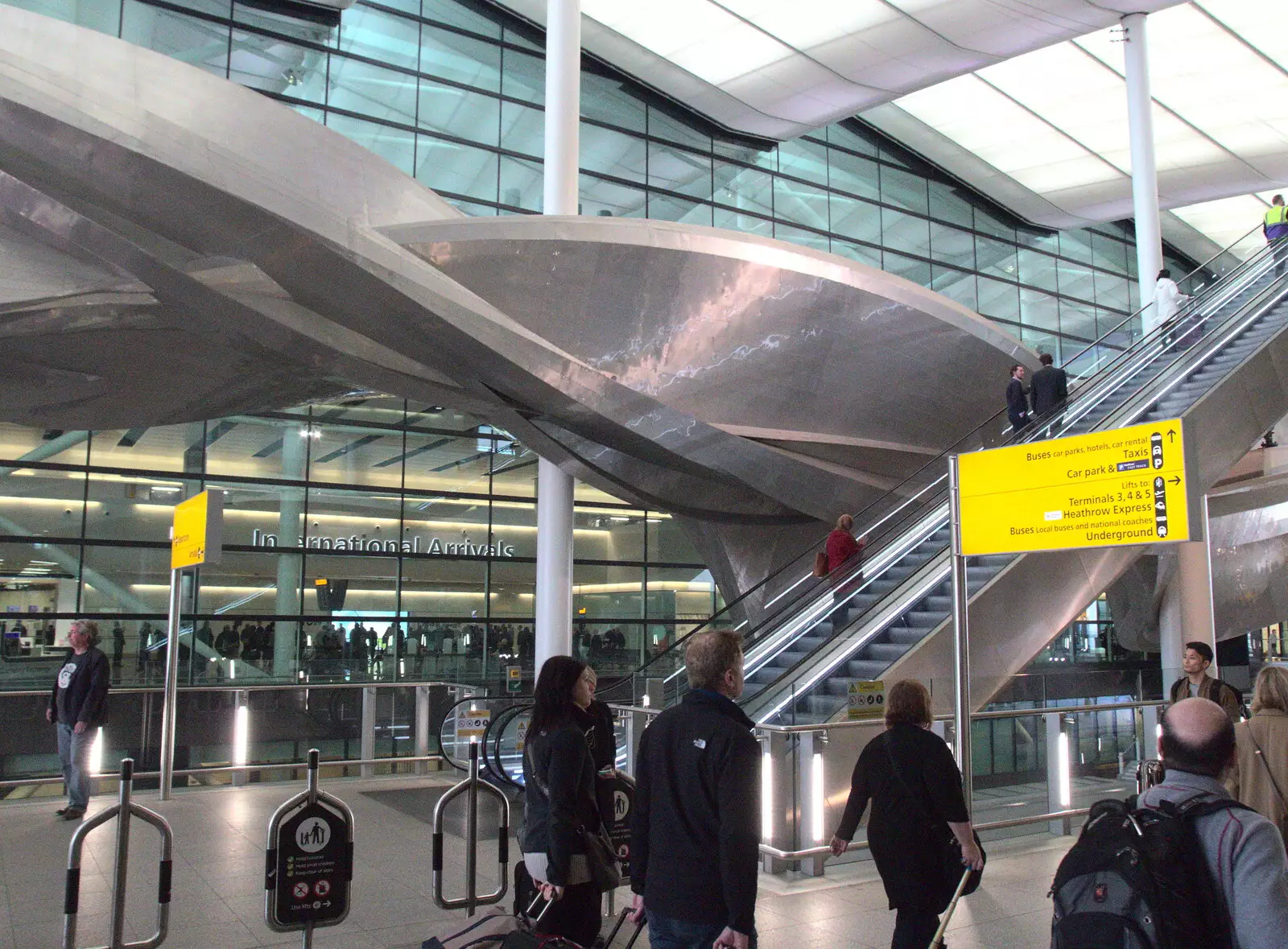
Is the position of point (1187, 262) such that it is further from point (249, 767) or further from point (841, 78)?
point (249, 767)

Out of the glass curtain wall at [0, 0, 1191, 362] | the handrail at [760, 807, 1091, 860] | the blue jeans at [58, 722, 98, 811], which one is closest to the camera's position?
the handrail at [760, 807, 1091, 860]

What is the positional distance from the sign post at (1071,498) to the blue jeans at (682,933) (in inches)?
112

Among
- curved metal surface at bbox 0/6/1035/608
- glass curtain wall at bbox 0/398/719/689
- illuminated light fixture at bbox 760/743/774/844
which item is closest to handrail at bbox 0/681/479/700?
curved metal surface at bbox 0/6/1035/608

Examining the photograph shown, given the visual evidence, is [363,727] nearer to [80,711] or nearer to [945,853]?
[80,711]

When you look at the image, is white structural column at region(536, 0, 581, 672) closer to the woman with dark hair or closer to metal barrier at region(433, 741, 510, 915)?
metal barrier at region(433, 741, 510, 915)

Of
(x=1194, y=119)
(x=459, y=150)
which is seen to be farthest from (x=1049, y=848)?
(x=1194, y=119)

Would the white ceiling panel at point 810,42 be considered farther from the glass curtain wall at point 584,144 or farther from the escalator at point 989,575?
the escalator at point 989,575

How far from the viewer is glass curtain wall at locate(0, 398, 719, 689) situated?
21.9 metres

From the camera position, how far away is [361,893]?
7.86 meters

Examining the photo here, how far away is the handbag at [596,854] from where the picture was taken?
16.8 ft

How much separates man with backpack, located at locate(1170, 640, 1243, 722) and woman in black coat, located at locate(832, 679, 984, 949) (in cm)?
331

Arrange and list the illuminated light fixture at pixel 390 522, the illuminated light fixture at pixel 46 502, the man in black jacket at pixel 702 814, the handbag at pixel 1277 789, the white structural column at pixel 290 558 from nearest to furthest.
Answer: the man in black jacket at pixel 702 814 < the handbag at pixel 1277 789 < the illuminated light fixture at pixel 46 502 < the illuminated light fixture at pixel 390 522 < the white structural column at pixel 290 558

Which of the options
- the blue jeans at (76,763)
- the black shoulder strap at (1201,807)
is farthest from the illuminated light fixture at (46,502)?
the black shoulder strap at (1201,807)

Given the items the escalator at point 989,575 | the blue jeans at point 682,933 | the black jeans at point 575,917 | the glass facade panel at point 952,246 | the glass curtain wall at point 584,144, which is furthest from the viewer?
the glass facade panel at point 952,246
